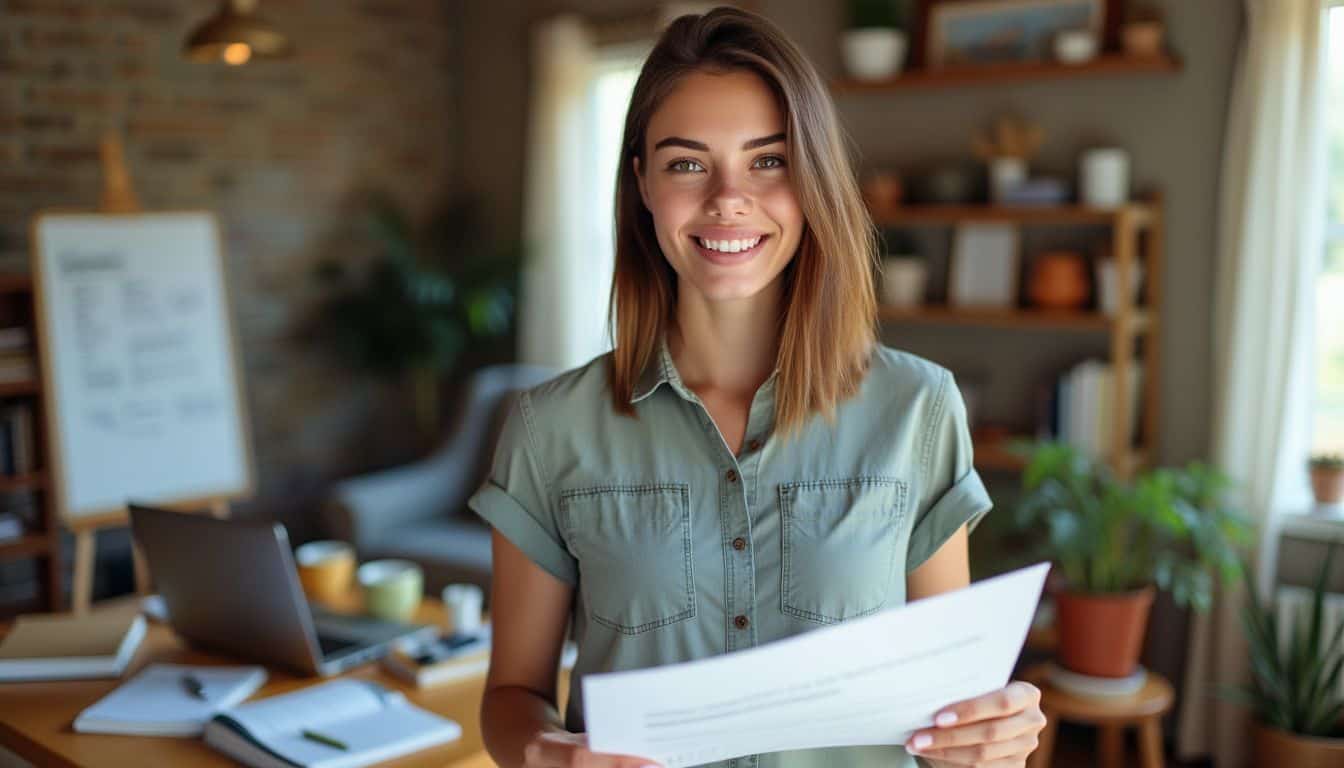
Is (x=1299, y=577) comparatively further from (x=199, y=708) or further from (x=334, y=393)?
(x=334, y=393)

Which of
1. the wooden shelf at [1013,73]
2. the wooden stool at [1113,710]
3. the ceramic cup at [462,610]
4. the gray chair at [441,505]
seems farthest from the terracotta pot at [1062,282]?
the ceramic cup at [462,610]

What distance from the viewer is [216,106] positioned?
4.33m

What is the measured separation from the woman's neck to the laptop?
0.79 meters

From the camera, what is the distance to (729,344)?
1.33 m

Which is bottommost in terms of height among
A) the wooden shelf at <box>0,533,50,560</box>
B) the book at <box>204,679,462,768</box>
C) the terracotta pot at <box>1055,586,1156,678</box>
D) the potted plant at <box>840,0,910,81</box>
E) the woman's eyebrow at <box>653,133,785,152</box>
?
the terracotta pot at <box>1055,586,1156,678</box>

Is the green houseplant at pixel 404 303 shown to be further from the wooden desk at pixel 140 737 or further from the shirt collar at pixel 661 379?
the shirt collar at pixel 661 379

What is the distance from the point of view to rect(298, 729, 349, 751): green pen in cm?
160

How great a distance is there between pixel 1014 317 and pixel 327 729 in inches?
94.6

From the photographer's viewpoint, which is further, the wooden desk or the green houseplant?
the green houseplant

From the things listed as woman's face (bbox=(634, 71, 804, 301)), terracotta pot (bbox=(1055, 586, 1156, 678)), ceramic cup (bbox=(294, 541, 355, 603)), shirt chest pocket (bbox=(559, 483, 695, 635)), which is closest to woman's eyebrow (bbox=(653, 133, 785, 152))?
woman's face (bbox=(634, 71, 804, 301))

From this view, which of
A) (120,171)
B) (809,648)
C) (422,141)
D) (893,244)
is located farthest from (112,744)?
(422,141)

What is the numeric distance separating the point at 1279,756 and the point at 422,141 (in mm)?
3922

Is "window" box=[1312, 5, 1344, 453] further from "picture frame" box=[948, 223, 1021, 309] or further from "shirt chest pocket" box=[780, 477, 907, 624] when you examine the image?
"shirt chest pocket" box=[780, 477, 907, 624]

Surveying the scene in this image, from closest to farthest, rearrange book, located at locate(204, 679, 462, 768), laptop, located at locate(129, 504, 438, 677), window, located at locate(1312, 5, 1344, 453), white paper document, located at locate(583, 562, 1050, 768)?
1. white paper document, located at locate(583, 562, 1050, 768)
2. book, located at locate(204, 679, 462, 768)
3. laptop, located at locate(129, 504, 438, 677)
4. window, located at locate(1312, 5, 1344, 453)
